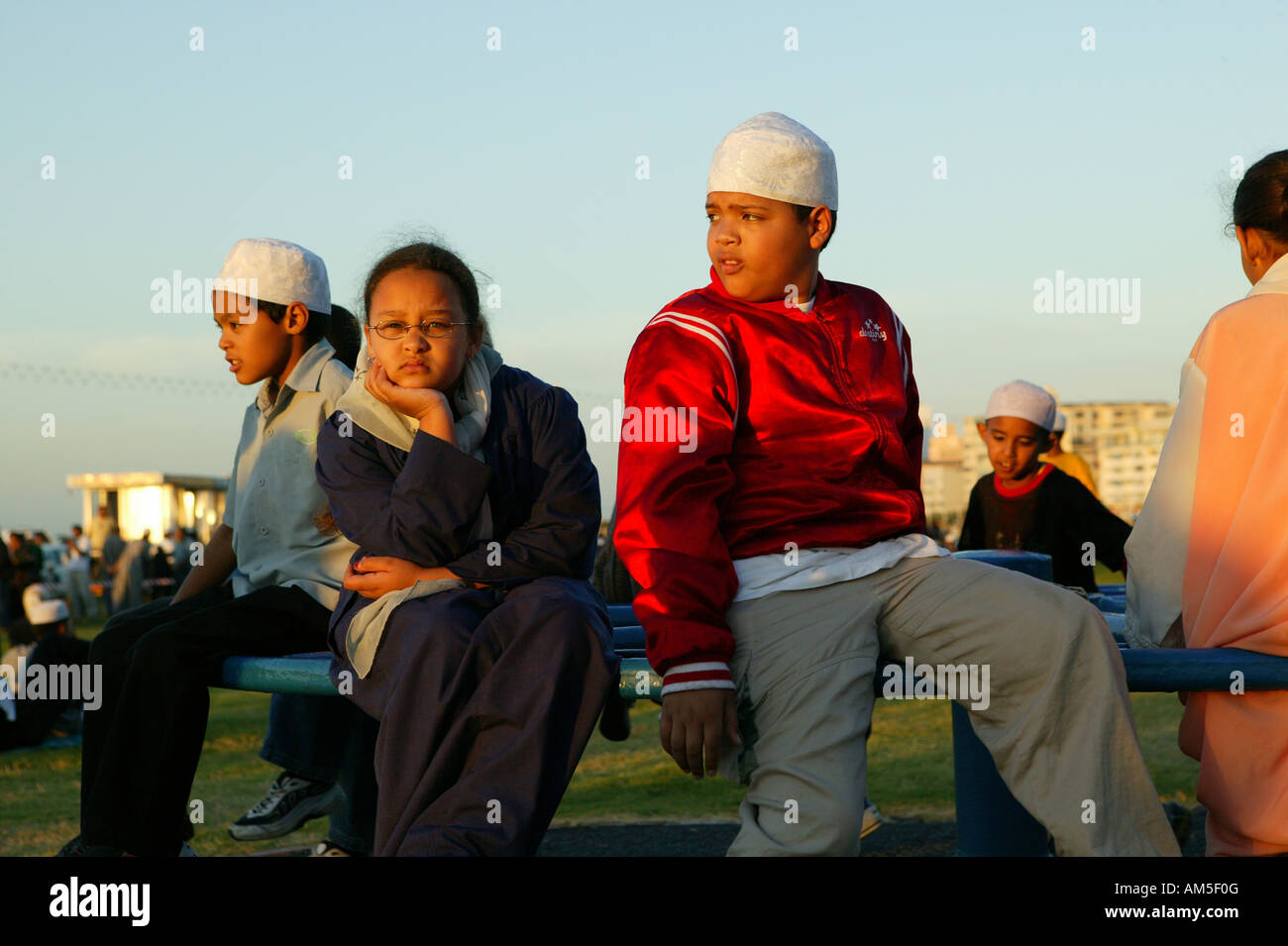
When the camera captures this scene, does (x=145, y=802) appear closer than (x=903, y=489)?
No

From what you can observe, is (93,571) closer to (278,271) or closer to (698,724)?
(278,271)

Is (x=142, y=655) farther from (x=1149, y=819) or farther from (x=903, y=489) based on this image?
(x=1149, y=819)

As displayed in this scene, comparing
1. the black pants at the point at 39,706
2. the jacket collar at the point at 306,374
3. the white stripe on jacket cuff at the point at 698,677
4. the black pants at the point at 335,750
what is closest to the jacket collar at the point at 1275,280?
the white stripe on jacket cuff at the point at 698,677

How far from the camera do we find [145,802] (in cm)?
300

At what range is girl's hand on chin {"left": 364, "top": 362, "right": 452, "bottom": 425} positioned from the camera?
2783 millimetres

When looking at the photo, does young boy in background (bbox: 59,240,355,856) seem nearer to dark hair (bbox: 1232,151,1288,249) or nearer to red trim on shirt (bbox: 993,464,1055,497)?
dark hair (bbox: 1232,151,1288,249)

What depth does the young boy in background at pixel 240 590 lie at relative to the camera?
9.90 feet

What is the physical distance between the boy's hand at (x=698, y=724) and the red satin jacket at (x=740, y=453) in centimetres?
3

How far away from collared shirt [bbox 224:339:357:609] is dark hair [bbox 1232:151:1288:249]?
2.20 m

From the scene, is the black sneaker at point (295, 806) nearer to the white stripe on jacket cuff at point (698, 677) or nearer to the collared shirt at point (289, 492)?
the collared shirt at point (289, 492)

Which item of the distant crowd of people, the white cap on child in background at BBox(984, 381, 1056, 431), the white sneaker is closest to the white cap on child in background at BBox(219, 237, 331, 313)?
the white sneaker
